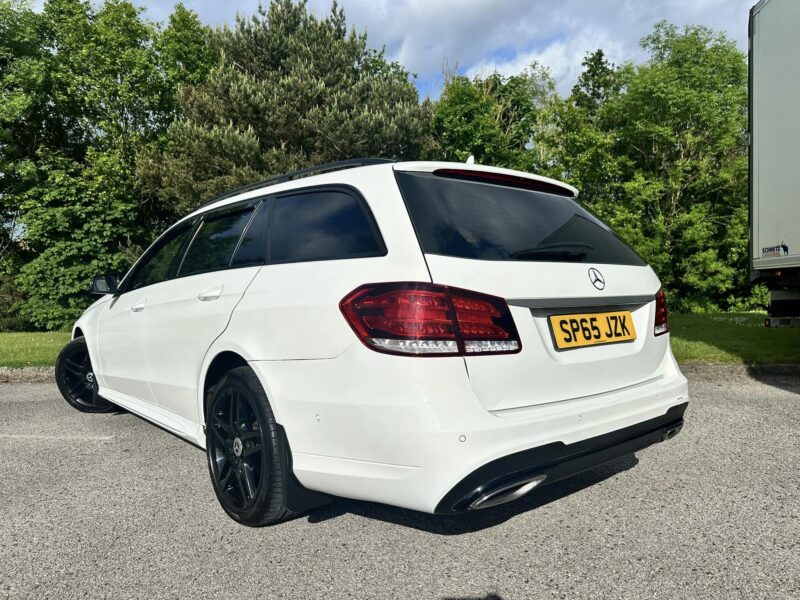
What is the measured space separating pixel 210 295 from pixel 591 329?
2.04m

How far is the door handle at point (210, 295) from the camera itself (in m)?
3.18

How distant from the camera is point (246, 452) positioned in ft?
9.38

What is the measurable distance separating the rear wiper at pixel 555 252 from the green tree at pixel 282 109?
61.4 feet

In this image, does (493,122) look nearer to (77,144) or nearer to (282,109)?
(282,109)

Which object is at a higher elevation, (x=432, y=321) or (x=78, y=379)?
(x=432, y=321)

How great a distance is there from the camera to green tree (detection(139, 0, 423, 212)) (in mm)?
20453

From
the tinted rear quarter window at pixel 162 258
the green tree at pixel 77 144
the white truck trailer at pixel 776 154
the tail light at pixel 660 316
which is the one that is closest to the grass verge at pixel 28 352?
the tinted rear quarter window at pixel 162 258

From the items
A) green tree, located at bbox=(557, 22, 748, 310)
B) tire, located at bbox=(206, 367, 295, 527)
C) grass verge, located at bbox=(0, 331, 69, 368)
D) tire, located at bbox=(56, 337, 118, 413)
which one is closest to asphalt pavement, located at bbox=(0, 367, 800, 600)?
tire, located at bbox=(206, 367, 295, 527)

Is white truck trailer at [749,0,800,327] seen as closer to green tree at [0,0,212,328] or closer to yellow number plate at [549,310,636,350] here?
yellow number plate at [549,310,636,350]

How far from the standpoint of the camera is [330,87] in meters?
21.5

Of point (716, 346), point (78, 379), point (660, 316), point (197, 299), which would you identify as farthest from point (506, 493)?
point (716, 346)

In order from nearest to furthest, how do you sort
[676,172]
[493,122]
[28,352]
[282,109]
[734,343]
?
[734,343] → [28,352] → [282,109] → [676,172] → [493,122]

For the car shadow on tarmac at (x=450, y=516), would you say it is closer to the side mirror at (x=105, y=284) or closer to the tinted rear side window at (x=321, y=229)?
the tinted rear side window at (x=321, y=229)

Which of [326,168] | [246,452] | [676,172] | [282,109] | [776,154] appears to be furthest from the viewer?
[676,172]
